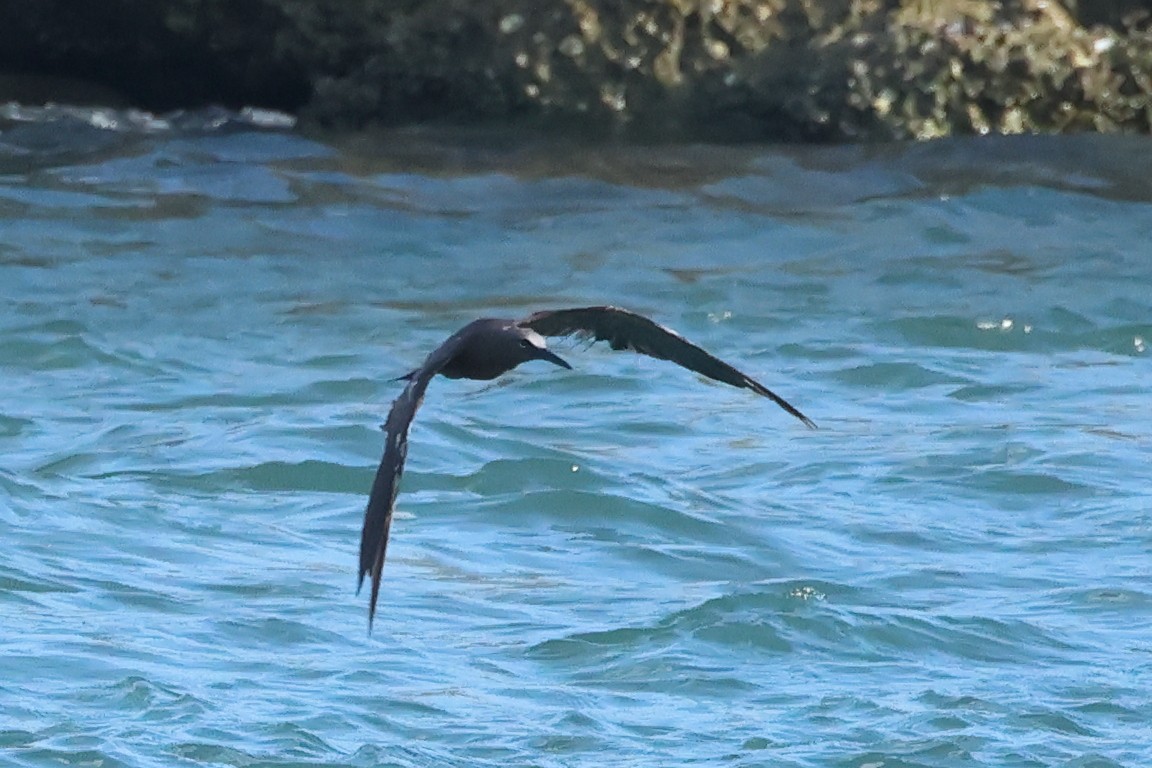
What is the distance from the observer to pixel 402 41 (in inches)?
426

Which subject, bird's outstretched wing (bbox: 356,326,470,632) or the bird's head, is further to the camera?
the bird's head

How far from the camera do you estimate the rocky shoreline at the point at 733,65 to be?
10352 millimetres

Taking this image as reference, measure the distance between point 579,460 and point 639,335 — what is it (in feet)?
8.75

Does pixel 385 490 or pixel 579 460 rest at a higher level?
pixel 385 490

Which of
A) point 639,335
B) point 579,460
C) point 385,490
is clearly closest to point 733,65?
point 579,460

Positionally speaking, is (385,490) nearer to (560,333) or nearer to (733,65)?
(560,333)

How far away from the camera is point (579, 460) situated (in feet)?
21.4

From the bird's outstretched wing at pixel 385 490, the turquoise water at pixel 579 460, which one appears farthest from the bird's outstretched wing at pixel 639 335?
the turquoise water at pixel 579 460

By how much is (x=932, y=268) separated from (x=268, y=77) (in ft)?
14.4

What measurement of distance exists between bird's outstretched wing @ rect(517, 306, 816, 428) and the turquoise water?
76 cm

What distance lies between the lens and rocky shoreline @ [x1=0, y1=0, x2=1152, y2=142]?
1035 centimetres

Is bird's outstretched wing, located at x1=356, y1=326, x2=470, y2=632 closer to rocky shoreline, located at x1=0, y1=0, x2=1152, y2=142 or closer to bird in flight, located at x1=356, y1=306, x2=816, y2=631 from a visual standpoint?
bird in flight, located at x1=356, y1=306, x2=816, y2=631

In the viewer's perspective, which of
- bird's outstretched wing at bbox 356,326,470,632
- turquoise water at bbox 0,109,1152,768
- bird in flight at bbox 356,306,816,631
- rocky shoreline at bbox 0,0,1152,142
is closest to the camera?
bird's outstretched wing at bbox 356,326,470,632

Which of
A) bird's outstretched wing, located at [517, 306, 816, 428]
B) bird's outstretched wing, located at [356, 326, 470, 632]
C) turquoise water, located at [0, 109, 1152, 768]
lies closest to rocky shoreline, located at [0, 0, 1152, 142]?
turquoise water, located at [0, 109, 1152, 768]
